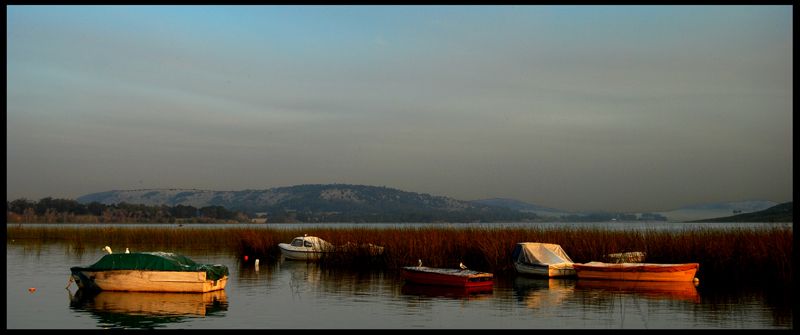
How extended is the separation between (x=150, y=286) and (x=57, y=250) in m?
29.5

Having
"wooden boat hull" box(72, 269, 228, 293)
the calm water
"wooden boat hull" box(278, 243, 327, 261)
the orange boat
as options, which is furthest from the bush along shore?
"wooden boat hull" box(72, 269, 228, 293)

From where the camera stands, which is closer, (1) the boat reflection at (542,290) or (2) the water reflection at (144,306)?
(2) the water reflection at (144,306)

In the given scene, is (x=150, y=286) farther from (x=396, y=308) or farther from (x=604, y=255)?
(x=604, y=255)

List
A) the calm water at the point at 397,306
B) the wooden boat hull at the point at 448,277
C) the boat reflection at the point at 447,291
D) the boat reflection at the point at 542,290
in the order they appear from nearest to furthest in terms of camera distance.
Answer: the calm water at the point at 397,306
the boat reflection at the point at 542,290
the boat reflection at the point at 447,291
the wooden boat hull at the point at 448,277

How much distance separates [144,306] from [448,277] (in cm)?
1003

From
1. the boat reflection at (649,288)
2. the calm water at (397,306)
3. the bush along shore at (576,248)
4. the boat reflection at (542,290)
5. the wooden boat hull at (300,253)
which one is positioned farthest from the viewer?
the wooden boat hull at (300,253)

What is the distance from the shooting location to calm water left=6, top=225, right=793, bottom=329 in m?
19.4

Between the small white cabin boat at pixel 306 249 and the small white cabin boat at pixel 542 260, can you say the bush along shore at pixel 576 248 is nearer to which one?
the small white cabin boat at pixel 306 249

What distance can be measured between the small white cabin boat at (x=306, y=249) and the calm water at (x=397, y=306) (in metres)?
10.4

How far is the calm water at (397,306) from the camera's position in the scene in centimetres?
1942

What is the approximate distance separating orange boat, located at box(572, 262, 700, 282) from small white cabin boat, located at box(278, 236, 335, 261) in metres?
15.1

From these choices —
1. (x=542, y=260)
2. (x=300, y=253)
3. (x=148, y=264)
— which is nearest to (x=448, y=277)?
(x=542, y=260)

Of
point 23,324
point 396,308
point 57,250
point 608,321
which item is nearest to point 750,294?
point 608,321

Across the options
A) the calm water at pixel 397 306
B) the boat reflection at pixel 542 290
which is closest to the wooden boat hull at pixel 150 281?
the calm water at pixel 397 306
